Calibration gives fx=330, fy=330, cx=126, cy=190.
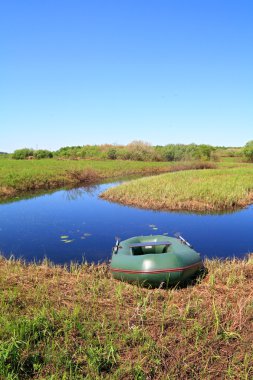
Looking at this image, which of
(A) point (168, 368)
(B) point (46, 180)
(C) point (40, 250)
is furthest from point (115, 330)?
(B) point (46, 180)

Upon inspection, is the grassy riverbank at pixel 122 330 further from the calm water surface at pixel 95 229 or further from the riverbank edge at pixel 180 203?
the riverbank edge at pixel 180 203

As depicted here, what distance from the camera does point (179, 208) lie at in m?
16.6

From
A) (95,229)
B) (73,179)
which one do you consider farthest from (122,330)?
(73,179)

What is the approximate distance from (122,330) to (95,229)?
27.3 ft

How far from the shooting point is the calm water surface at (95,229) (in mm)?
10383

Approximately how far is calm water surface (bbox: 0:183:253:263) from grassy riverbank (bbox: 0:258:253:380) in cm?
325

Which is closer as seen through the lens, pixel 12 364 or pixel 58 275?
pixel 12 364

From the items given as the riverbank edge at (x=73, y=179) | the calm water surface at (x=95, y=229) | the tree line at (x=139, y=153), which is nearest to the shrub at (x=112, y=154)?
the tree line at (x=139, y=153)

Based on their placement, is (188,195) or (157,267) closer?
(157,267)

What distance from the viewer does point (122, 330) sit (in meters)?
5.06

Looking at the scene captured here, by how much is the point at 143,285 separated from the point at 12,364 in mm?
3228

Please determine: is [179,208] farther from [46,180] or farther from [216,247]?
[46,180]

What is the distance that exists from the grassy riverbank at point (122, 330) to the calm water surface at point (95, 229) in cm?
325

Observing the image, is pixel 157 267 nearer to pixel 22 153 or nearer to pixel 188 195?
pixel 188 195
